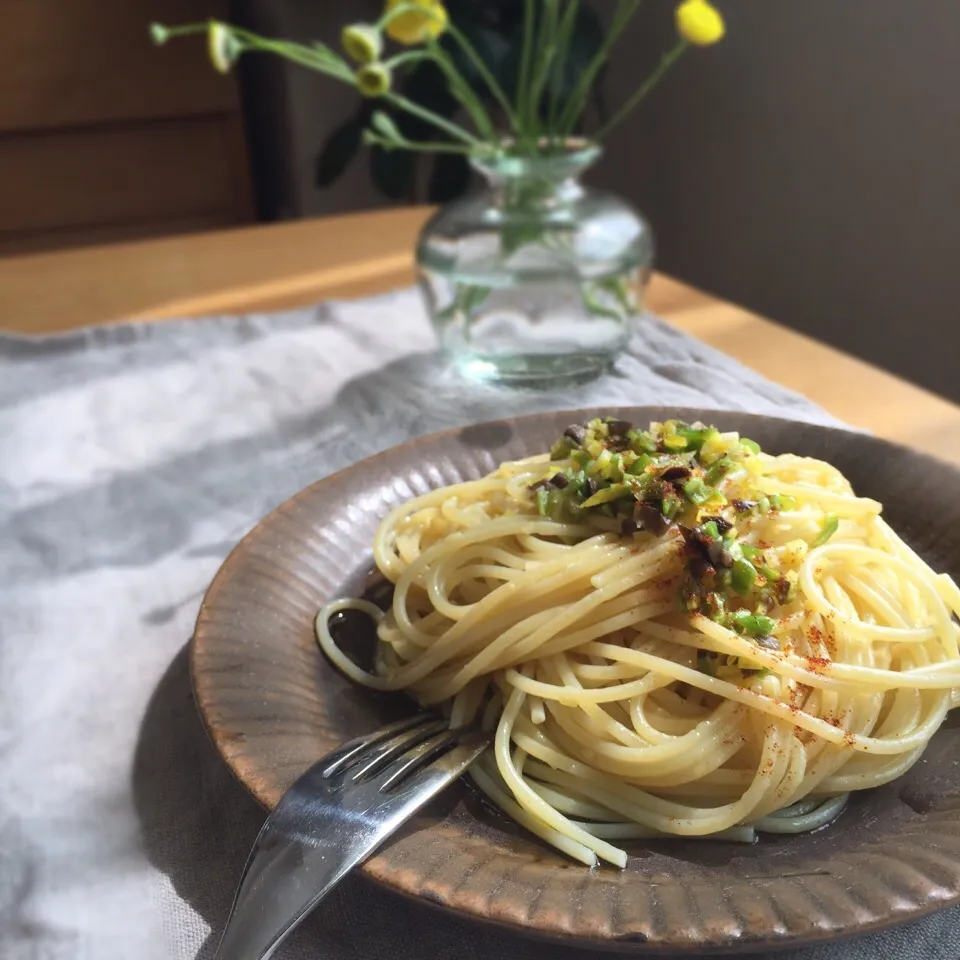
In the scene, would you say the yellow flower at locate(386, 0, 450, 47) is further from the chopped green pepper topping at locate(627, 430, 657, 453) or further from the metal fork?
the metal fork

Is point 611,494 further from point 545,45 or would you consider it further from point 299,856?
point 545,45

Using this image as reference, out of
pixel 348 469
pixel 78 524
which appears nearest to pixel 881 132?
pixel 348 469

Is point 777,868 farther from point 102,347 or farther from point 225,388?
point 102,347

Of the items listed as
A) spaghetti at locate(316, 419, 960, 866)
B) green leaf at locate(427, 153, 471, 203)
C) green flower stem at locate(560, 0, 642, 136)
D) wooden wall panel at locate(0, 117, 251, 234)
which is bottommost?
wooden wall panel at locate(0, 117, 251, 234)

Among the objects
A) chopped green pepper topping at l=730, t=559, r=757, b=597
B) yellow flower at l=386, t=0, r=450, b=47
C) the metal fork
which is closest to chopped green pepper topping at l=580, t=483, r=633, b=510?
chopped green pepper topping at l=730, t=559, r=757, b=597

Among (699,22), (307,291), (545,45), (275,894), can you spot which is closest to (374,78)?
(545,45)
